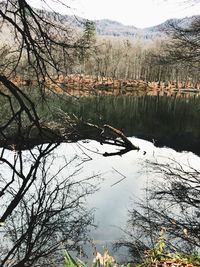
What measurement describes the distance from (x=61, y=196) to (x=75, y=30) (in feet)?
18.6

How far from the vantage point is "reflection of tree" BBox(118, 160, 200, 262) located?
7.93m

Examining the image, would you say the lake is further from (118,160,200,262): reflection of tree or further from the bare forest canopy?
(118,160,200,262): reflection of tree

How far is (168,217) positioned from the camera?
8.66 metres

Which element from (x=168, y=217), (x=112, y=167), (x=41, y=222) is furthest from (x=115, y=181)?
(x=41, y=222)

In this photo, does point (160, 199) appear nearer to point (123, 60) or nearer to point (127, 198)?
point (127, 198)

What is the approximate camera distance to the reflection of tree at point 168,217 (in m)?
7.93

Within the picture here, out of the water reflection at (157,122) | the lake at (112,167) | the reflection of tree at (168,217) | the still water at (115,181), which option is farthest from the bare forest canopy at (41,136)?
the water reflection at (157,122)

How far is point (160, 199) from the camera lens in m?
10.3

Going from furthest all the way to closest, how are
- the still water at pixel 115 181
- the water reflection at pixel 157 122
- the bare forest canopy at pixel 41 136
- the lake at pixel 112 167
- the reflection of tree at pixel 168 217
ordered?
the water reflection at pixel 157 122 < the lake at pixel 112 167 < the still water at pixel 115 181 < the reflection of tree at pixel 168 217 < the bare forest canopy at pixel 41 136

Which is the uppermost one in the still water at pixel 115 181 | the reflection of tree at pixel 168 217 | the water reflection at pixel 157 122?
the reflection of tree at pixel 168 217

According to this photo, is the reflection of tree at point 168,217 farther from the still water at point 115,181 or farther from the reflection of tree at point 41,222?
the reflection of tree at point 41,222

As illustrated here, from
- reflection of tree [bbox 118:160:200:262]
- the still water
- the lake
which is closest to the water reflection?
the lake

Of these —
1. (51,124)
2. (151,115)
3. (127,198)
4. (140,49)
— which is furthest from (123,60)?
(127,198)

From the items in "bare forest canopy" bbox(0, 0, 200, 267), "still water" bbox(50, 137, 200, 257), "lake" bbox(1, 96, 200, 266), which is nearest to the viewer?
"bare forest canopy" bbox(0, 0, 200, 267)
